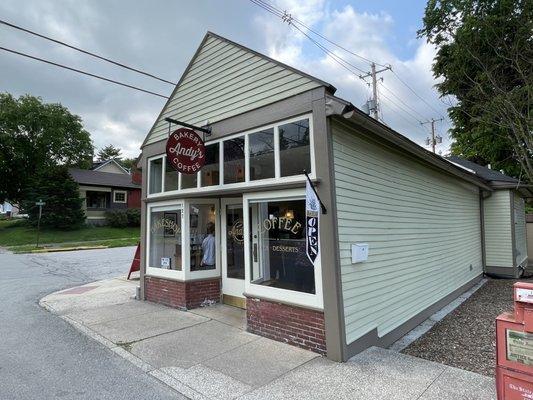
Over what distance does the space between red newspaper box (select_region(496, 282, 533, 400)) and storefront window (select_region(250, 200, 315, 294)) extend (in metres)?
2.42

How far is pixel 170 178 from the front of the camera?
776cm

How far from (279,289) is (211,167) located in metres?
2.70

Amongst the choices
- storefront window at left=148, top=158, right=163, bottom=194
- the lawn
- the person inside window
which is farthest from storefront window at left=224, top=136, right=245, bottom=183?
the lawn

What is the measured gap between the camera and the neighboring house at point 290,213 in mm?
4957

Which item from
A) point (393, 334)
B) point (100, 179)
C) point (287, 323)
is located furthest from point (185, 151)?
point (100, 179)

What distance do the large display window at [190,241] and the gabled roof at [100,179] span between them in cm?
2755

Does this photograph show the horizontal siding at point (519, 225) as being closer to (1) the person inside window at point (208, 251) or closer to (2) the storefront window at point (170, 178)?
(1) the person inside window at point (208, 251)

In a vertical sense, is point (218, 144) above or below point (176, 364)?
above

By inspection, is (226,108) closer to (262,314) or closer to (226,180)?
(226,180)

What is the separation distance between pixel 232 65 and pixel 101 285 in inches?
299

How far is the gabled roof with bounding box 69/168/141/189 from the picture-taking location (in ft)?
105

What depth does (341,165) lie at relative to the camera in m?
5.13

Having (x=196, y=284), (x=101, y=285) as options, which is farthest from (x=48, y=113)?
(x=196, y=284)

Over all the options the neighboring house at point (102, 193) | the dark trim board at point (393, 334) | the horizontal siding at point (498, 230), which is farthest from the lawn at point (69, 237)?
the horizontal siding at point (498, 230)
